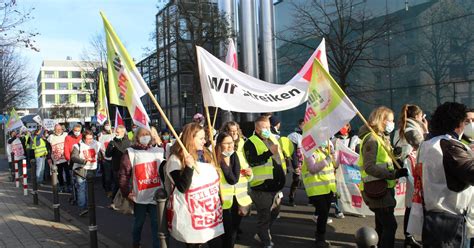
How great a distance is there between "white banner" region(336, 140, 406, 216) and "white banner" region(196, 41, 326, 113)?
1835 millimetres

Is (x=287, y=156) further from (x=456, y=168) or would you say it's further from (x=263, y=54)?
(x=263, y=54)

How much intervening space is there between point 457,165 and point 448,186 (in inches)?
8.0

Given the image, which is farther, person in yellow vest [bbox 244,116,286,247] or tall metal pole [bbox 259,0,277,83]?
tall metal pole [bbox 259,0,277,83]

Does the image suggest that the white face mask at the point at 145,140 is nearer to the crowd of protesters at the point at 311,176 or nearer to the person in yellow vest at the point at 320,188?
the crowd of protesters at the point at 311,176

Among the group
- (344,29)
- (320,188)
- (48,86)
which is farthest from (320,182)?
(48,86)

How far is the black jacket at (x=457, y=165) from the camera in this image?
334 centimetres

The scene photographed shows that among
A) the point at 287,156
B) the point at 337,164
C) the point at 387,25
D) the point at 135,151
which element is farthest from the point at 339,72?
the point at 135,151

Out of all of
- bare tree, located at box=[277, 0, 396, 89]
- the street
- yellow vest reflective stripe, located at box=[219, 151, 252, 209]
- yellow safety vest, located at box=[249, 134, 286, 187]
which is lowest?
the street

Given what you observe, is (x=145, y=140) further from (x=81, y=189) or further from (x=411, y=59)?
(x=411, y=59)

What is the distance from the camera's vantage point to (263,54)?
33406mm

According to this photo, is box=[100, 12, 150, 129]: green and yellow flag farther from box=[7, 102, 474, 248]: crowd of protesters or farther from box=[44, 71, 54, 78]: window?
box=[44, 71, 54, 78]: window

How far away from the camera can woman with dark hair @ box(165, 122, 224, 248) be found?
4.32 meters

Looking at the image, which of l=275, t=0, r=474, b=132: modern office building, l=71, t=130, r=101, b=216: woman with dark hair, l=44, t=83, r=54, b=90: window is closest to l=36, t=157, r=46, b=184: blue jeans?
l=71, t=130, r=101, b=216: woman with dark hair

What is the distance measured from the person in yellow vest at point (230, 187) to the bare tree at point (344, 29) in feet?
42.7
